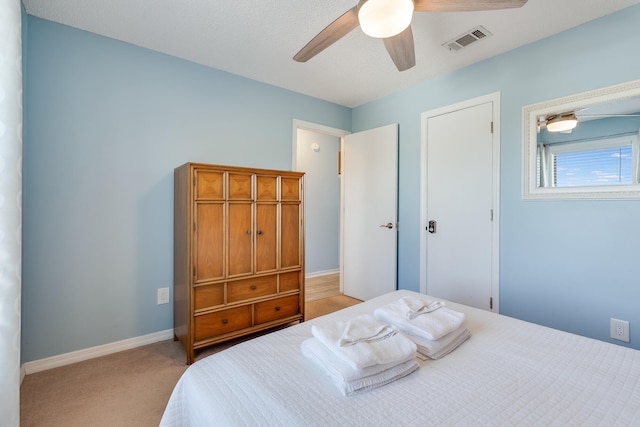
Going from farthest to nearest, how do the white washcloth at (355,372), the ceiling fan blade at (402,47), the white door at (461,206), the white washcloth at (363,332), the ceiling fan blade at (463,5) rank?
the white door at (461,206), the ceiling fan blade at (402,47), the ceiling fan blade at (463,5), the white washcloth at (363,332), the white washcloth at (355,372)

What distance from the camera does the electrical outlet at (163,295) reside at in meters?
2.49

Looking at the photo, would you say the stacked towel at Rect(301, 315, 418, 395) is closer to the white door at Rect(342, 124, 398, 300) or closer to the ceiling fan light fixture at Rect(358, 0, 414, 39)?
the ceiling fan light fixture at Rect(358, 0, 414, 39)

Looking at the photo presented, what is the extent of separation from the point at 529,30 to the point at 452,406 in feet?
8.49

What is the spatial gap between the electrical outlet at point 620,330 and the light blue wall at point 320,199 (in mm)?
3470

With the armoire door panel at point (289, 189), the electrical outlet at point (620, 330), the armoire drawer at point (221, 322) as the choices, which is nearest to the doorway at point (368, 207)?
the armoire door panel at point (289, 189)

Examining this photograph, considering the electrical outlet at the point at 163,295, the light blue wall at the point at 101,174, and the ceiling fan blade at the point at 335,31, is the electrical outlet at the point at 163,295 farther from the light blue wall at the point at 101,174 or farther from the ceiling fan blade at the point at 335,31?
the ceiling fan blade at the point at 335,31

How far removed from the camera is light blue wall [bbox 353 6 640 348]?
1940mm

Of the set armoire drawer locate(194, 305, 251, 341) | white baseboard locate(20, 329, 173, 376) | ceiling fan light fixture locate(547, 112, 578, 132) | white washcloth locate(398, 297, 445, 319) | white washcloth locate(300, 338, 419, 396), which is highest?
ceiling fan light fixture locate(547, 112, 578, 132)

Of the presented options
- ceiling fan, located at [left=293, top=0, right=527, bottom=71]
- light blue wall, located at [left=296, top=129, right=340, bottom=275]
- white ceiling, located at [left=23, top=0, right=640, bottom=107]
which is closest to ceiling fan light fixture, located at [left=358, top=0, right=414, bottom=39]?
ceiling fan, located at [left=293, top=0, right=527, bottom=71]

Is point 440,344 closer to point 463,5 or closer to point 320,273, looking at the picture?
point 463,5

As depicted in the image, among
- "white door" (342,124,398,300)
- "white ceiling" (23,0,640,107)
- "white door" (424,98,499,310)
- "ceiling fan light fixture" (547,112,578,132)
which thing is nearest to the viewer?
"white ceiling" (23,0,640,107)

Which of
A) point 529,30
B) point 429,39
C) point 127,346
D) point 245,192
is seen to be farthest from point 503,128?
point 127,346

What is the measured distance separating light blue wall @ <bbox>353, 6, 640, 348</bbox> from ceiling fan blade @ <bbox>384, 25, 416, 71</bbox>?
119 centimetres

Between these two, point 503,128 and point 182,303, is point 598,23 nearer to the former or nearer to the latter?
point 503,128
